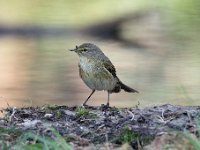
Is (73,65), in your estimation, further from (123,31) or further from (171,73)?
(123,31)

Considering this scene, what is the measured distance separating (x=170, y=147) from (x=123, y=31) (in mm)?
19969

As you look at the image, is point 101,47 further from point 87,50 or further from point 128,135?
point 128,135

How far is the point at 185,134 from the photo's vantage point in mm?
5707

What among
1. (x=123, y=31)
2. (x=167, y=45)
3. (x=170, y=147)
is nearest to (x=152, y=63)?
(x=167, y=45)

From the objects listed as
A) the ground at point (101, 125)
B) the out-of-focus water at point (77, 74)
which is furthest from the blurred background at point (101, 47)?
the ground at point (101, 125)

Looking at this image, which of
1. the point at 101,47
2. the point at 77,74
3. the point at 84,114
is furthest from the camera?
the point at 101,47

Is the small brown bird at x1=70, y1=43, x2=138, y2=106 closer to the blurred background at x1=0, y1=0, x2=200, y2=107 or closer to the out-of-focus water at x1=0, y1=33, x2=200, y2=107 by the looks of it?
the blurred background at x1=0, y1=0, x2=200, y2=107

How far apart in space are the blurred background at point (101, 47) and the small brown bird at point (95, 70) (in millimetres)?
1159

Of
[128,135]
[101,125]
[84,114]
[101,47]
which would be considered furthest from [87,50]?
[101,47]

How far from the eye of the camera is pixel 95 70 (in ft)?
28.7

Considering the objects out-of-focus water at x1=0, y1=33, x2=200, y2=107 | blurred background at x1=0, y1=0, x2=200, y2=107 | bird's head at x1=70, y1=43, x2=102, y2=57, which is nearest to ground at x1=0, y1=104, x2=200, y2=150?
bird's head at x1=70, y1=43, x2=102, y2=57

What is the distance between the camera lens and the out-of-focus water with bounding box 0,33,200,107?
543 inches

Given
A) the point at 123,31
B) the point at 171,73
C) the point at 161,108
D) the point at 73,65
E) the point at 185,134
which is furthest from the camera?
the point at 123,31

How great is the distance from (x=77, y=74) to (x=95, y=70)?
8290 mm
